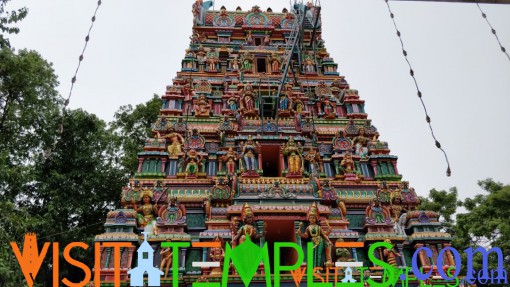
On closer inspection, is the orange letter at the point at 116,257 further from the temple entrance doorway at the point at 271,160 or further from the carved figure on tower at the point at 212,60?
the carved figure on tower at the point at 212,60

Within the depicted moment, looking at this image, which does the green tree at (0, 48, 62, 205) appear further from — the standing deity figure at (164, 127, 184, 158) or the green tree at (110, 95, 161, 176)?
the standing deity figure at (164, 127, 184, 158)

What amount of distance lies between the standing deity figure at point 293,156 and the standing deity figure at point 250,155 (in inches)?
33.0

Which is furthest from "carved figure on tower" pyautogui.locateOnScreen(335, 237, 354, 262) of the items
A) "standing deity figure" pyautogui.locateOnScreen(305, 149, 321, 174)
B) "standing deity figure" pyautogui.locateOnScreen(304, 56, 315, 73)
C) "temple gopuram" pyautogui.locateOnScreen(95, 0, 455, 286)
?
"standing deity figure" pyautogui.locateOnScreen(304, 56, 315, 73)

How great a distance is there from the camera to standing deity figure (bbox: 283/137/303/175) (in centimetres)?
1177

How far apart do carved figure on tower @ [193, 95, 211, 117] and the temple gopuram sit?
0.03 metres

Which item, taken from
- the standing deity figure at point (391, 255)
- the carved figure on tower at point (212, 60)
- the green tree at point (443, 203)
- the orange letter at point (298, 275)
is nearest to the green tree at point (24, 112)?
the carved figure on tower at point (212, 60)

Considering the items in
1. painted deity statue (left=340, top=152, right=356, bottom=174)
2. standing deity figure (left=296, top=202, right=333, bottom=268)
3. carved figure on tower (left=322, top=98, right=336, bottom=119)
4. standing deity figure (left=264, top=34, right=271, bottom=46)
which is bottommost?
standing deity figure (left=296, top=202, right=333, bottom=268)

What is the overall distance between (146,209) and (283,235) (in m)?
3.34

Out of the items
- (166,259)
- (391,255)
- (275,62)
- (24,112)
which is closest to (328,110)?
(275,62)

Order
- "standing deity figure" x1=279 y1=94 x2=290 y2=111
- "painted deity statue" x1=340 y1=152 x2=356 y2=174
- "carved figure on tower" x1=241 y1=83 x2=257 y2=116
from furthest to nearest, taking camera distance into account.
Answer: "standing deity figure" x1=279 y1=94 x2=290 y2=111, "carved figure on tower" x1=241 y1=83 x2=257 y2=116, "painted deity statue" x1=340 y1=152 x2=356 y2=174

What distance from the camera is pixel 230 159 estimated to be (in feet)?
39.4

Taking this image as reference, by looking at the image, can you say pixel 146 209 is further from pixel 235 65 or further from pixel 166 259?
pixel 235 65

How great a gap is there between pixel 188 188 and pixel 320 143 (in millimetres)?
4228

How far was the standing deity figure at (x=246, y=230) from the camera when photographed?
9.55 meters
